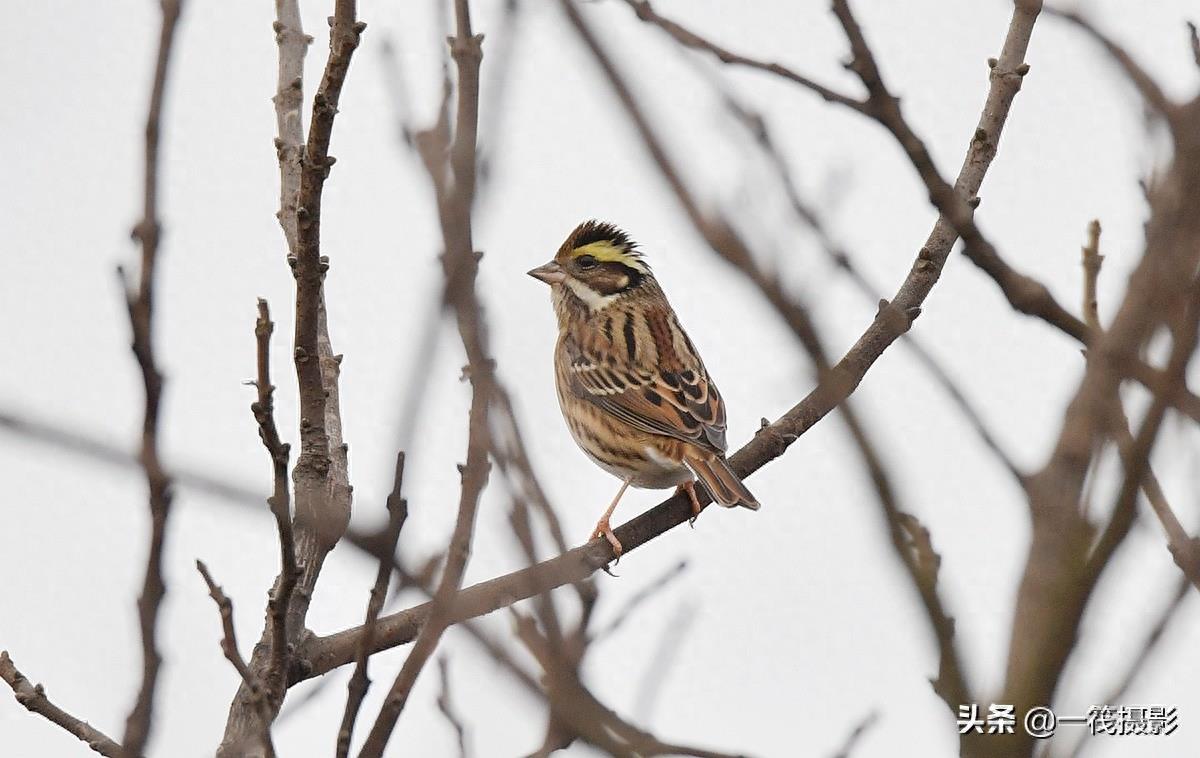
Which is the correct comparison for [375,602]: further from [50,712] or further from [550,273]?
[550,273]

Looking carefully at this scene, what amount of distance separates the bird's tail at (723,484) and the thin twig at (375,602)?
4136 mm

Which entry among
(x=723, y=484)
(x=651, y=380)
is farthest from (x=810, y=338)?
(x=651, y=380)

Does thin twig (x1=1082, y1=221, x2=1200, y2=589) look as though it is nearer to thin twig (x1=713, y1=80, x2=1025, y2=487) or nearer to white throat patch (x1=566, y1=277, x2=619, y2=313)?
thin twig (x1=713, y1=80, x2=1025, y2=487)

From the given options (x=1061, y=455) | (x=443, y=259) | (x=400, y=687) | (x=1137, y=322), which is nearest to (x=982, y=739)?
(x=1061, y=455)

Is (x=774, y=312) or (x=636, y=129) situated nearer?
(x=774, y=312)

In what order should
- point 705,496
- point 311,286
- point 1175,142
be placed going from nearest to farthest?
1. point 1175,142
2. point 311,286
3. point 705,496

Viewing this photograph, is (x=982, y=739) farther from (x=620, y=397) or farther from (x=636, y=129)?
(x=620, y=397)

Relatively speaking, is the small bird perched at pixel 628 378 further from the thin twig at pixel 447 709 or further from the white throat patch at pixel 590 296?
the thin twig at pixel 447 709

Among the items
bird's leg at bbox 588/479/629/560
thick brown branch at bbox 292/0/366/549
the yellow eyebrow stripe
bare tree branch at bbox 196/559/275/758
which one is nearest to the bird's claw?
bird's leg at bbox 588/479/629/560

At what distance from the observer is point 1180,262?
7.96 ft

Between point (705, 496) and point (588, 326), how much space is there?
1.97 m

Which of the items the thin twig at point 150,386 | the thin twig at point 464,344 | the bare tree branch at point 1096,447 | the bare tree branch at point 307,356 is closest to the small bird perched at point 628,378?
the bare tree branch at point 307,356

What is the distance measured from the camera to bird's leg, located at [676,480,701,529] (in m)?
7.52

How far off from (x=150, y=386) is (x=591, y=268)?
668 cm
